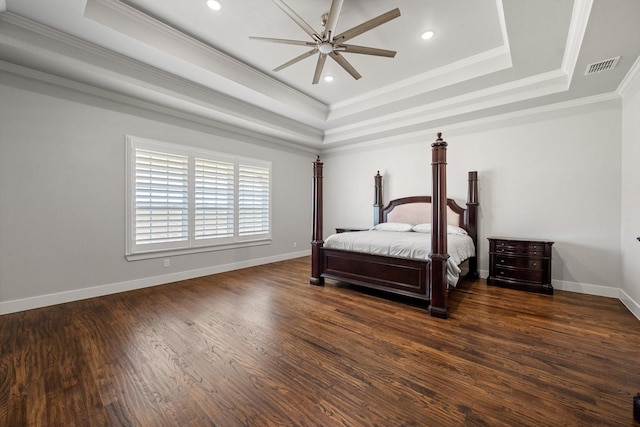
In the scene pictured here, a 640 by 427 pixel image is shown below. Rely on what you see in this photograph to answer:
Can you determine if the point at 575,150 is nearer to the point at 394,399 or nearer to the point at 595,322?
the point at 595,322

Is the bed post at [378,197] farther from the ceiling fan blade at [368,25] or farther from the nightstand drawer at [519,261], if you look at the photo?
the ceiling fan blade at [368,25]

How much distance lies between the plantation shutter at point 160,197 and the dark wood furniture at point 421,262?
2291 mm

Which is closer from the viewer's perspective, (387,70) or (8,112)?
(8,112)

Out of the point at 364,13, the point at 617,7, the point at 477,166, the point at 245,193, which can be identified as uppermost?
the point at 364,13

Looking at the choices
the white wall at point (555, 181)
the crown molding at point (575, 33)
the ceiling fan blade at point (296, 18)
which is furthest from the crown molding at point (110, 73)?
the crown molding at point (575, 33)

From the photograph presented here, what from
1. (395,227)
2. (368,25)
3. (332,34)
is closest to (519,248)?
(395,227)

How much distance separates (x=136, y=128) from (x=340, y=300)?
3.96 metres

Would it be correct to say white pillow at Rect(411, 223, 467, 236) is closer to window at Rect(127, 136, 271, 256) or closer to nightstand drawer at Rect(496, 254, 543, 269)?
nightstand drawer at Rect(496, 254, 543, 269)

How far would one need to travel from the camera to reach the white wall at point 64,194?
9.73 ft

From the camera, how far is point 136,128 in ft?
12.7

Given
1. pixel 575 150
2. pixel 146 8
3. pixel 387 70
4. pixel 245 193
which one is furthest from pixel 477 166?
pixel 146 8

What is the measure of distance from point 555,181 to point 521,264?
1.41 meters

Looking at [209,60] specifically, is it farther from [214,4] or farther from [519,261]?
[519,261]

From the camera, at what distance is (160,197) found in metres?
4.09
